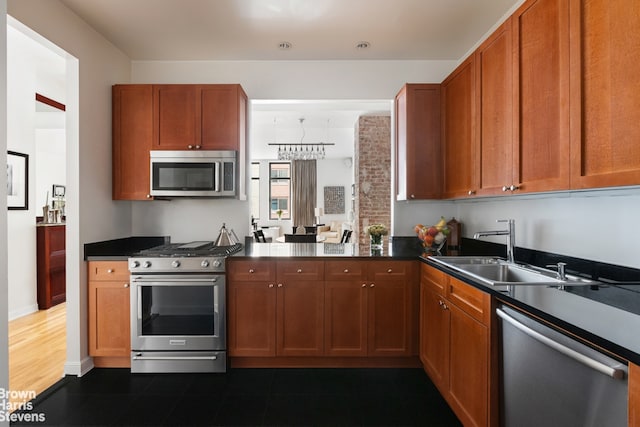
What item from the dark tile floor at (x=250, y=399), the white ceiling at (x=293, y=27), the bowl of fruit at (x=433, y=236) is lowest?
the dark tile floor at (x=250, y=399)

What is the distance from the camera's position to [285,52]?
126 inches

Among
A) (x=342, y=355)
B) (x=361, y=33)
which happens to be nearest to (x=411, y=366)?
(x=342, y=355)

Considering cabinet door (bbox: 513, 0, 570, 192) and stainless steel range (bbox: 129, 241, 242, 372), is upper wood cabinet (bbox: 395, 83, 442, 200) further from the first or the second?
stainless steel range (bbox: 129, 241, 242, 372)

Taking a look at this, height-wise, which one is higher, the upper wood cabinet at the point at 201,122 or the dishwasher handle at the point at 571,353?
the upper wood cabinet at the point at 201,122

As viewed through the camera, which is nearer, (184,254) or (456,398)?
(456,398)

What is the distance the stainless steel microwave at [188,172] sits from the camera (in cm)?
295

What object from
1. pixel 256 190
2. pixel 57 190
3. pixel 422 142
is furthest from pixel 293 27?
pixel 256 190

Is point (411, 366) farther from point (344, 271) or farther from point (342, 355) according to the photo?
point (344, 271)

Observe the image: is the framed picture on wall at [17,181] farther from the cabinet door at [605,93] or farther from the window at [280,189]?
the window at [280,189]

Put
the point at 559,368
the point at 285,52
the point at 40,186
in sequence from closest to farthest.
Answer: the point at 559,368, the point at 285,52, the point at 40,186

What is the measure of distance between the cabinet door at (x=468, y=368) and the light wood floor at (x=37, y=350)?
2.84m

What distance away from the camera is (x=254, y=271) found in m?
2.66

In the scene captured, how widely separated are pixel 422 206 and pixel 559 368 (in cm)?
234

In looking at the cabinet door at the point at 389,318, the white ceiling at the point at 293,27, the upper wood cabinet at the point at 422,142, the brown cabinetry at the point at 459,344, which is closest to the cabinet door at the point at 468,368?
the brown cabinetry at the point at 459,344
